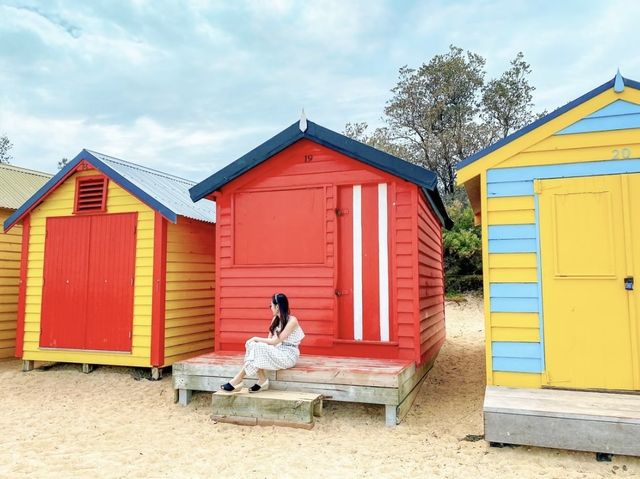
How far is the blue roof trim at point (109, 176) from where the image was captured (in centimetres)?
718

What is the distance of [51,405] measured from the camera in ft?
20.4

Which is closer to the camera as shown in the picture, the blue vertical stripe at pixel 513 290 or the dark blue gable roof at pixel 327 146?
the blue vertical stripe at pixel 513 290

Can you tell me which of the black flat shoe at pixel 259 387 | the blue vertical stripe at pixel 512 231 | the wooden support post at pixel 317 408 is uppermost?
the blue vertical stripe at pixel 512 231

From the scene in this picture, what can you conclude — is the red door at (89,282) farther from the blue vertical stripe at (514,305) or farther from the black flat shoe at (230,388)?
the blue vertical stripe at (514,305)

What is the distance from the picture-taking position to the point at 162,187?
8.36m

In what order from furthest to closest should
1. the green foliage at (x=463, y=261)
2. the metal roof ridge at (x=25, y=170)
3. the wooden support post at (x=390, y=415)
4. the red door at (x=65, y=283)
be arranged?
1. the green foliage at (x=463, y=261)
2. the metal roof ridge at (x=25, y=170)
3. the red door at (x=65, y=283)
4. the wooden support post at (x=390, y=415)

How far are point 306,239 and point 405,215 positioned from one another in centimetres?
138

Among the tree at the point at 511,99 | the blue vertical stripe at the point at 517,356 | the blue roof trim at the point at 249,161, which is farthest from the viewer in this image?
the tree at the point at 511,99

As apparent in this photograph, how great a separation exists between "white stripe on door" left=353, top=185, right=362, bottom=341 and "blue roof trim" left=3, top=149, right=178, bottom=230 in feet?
9.28

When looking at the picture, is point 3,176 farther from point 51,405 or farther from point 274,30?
point 274,30

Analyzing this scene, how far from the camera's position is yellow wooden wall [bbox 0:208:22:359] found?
907cm

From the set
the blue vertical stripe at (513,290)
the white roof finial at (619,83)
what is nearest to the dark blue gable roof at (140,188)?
the blue vertical stripe at (513,290)

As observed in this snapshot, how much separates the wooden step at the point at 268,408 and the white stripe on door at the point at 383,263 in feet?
4.42

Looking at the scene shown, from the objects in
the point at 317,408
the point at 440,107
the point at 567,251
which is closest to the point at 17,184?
the point at 317,408
